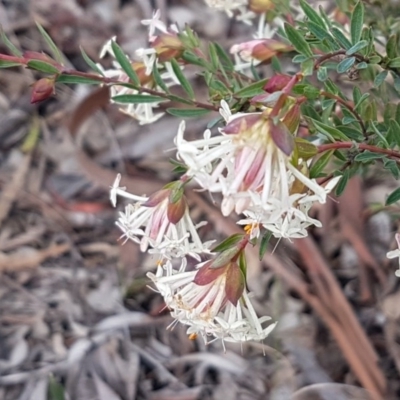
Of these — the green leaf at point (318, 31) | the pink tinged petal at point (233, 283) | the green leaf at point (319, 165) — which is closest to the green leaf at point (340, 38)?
the green leaf at point (318, 31)

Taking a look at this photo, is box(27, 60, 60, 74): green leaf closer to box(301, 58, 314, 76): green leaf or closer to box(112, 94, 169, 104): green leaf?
box(112, 94, 169, 104): green leaf

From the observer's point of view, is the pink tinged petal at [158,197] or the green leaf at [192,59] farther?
the green leaf at [192,59]

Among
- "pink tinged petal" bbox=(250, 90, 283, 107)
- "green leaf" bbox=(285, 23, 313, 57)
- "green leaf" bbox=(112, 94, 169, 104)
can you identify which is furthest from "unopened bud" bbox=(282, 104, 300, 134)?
"green leaf" bbox=(112, 94, 169, 104)

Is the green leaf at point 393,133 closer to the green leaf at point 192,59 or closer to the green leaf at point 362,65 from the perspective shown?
the green leaf at point 362,65

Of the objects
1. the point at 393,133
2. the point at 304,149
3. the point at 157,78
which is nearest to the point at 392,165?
the point at 393,133

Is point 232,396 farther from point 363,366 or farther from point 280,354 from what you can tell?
point 363,366

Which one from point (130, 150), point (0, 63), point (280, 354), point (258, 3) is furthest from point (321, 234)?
point (0, 63)
